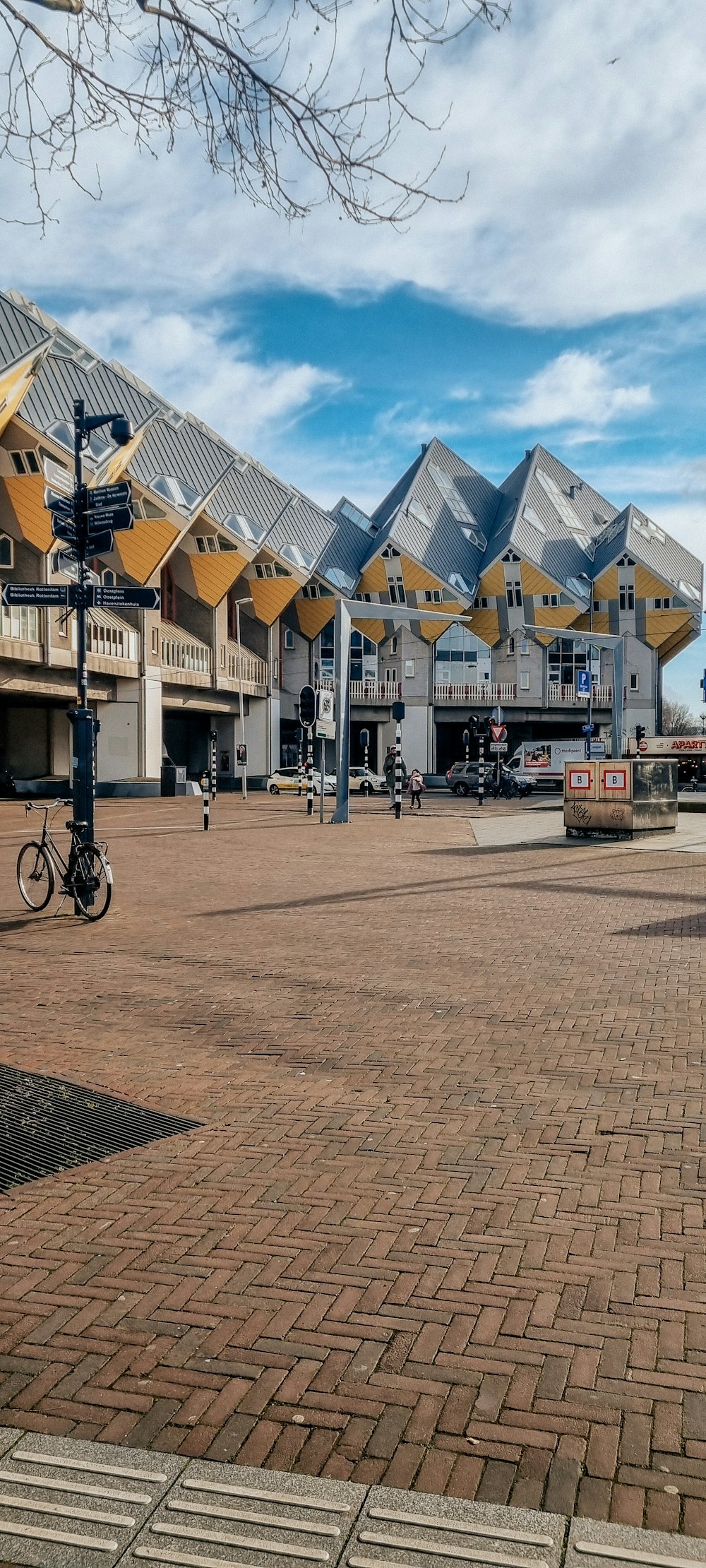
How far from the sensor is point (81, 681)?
1186 centimetres

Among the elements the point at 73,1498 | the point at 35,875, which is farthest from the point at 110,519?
the point at 73,1498

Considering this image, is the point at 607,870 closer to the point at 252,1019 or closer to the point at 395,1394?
the point at 252,1019

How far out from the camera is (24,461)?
37.3m

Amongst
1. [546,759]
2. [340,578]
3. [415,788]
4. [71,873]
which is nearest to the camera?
[71,873]

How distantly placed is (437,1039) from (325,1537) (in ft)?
13.9

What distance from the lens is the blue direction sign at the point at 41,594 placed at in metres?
12.0

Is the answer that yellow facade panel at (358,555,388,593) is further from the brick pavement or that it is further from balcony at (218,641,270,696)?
the brick pavement

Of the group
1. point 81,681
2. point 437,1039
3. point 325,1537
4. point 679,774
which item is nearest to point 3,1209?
point 325,1537

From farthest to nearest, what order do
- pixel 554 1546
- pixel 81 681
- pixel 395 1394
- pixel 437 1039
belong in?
pixel 81 681 < pixel 437 1039 < pixel 395 1394 < pixel 554 1546

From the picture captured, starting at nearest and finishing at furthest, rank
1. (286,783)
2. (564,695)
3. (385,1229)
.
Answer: (385,1229)
(286,783)
(564,695)

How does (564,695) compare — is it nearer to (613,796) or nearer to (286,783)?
(286,783)

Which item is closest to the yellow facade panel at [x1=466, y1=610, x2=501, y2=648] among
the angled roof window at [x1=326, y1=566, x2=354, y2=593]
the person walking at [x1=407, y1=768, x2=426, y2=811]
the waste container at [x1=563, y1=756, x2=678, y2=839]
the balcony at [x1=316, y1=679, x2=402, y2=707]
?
the balcony at [x1=316, y1=679, x2=402, y2=707]

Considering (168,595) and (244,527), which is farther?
(244,527)

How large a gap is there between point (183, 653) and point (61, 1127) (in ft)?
152
